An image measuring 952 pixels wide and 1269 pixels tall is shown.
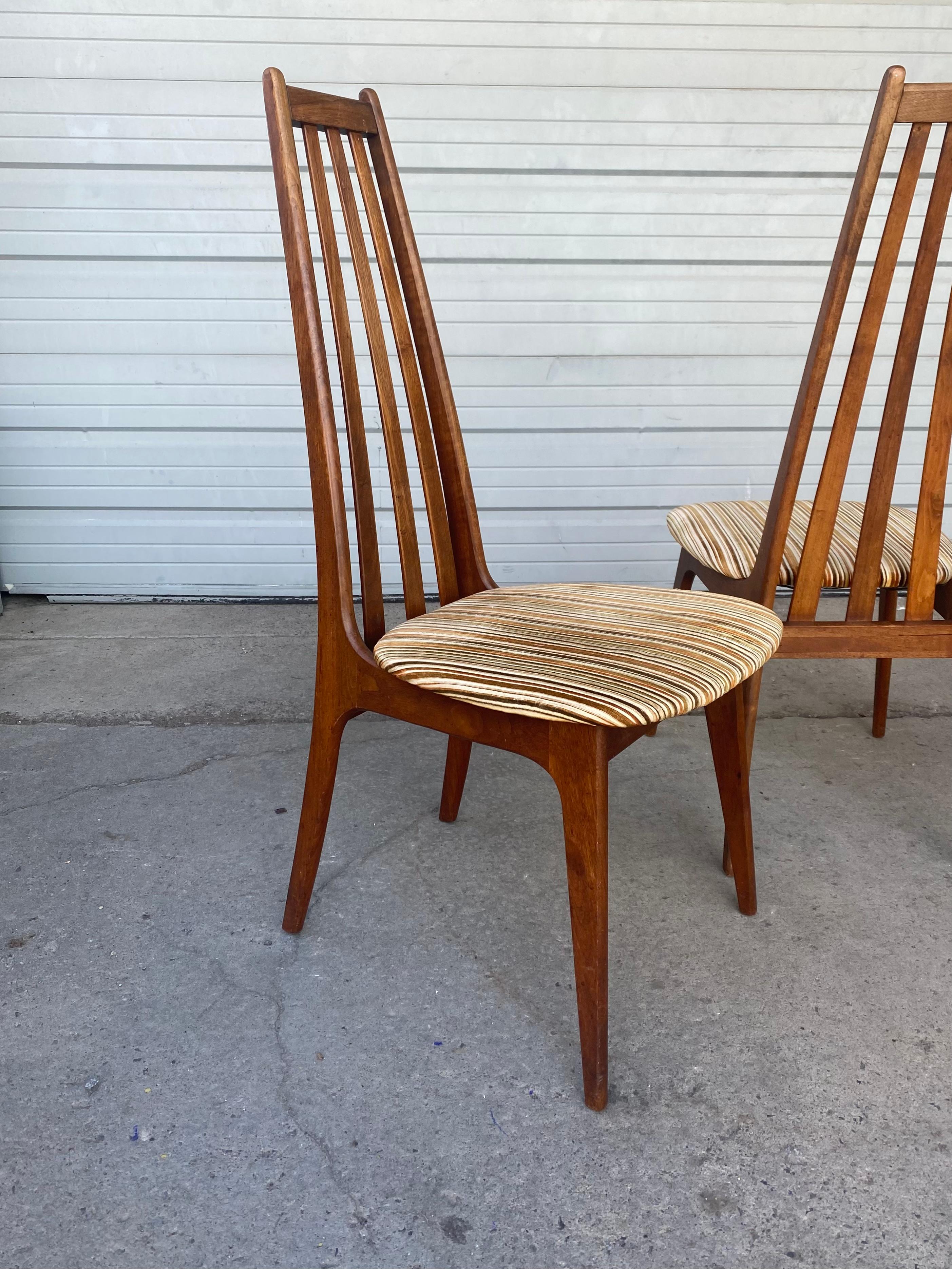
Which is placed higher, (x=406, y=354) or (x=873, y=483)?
(x=406, y=354)

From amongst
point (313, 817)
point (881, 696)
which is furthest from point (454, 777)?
point (881, 696)

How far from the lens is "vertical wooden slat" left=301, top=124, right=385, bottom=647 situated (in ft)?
4.00

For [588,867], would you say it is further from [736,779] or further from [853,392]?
[853,392]

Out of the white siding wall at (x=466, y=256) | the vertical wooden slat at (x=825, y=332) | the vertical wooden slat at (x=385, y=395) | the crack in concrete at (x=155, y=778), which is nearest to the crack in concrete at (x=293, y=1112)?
the vertical wooden slat at (x=385, y=395)

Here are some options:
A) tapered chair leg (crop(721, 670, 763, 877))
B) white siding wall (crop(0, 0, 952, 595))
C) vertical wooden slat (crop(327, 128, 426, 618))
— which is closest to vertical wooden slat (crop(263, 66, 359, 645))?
vertical wooden slat (crop(327, 128, 426, 618))

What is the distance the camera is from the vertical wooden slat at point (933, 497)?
1.22 metres

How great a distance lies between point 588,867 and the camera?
3.37 feet

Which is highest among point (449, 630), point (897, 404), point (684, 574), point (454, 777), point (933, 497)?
point (897, 404)

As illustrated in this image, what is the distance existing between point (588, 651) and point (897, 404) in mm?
525

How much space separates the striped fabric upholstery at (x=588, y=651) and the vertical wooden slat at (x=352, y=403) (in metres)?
0.07

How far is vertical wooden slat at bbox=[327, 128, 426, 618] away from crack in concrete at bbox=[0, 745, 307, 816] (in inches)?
28.8

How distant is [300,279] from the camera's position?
115 cm

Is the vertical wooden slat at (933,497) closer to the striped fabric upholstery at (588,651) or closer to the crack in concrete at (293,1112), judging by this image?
the striped fabric upholstery at (588,651)

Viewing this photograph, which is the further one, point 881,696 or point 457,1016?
point 881,696
